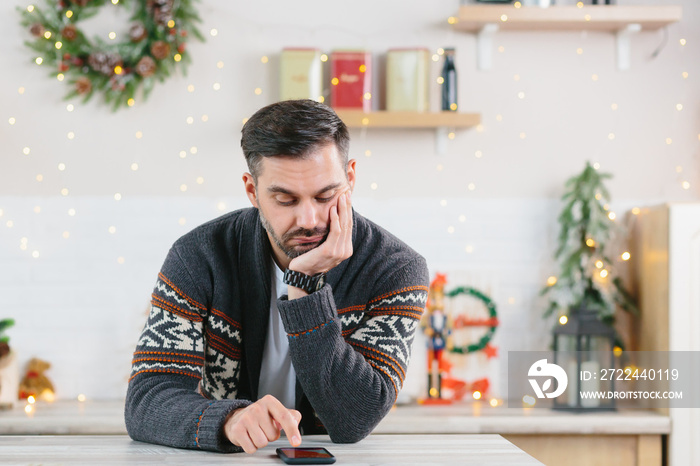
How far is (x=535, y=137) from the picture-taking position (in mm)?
2920

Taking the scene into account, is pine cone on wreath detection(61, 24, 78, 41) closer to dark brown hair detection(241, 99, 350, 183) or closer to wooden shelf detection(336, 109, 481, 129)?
wooden shelf detection(336, 109, 481, 129)

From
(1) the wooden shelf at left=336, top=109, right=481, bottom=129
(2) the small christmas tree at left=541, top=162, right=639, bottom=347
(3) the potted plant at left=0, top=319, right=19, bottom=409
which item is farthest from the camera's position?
(1) the wooden shelf at left=336, top=109, right=481, bottom=129

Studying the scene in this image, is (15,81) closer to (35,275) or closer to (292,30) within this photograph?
(35,275)

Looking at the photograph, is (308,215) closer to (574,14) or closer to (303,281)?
(303,281)

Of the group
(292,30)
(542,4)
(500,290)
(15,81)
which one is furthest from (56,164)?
(542,4)

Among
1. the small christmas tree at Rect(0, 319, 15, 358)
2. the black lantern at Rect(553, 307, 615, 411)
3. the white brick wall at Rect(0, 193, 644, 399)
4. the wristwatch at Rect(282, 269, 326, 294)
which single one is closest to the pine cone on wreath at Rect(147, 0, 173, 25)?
the white brick wall at Rect(0, 193, 644, 399)

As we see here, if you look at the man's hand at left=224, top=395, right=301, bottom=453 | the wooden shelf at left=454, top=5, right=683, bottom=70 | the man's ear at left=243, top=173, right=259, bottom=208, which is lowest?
the man's hand at left=224, top=395, right=301, bottom=453

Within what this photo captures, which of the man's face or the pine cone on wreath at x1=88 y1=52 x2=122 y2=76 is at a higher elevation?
the pine cone on wreath at x1=88 y1=52 x2=122 y2=76

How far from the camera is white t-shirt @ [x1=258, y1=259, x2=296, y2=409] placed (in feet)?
5.33

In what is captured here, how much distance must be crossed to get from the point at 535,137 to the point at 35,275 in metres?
2.07

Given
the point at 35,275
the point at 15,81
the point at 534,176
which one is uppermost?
the point at 15,81

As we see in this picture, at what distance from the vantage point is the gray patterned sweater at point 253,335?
52.4 inches

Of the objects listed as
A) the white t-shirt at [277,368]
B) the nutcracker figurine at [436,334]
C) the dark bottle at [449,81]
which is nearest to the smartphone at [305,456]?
the white t-shirt at [277,368]

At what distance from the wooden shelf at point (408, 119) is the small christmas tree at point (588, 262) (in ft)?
1.59
